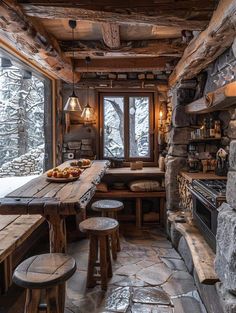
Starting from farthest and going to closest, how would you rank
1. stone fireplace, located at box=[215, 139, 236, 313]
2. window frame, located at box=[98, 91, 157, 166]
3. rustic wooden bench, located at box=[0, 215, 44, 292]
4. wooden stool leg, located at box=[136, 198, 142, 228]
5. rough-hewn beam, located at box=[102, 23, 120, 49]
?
window frame, located at box=[98, 91, 157, 166] → wooden stool leg, located at box=[136, 198, 142, 228] → rough-hewn beam, located at box=[102, 23, 120, 49] → rustic wooden bench, located at box=[0, 215, 44, 292] → stone fireplace, located at box=[215, 139, 236, 313]

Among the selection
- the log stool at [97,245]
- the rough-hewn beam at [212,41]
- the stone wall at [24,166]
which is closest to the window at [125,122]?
the rough-hewn beam at [212,41]

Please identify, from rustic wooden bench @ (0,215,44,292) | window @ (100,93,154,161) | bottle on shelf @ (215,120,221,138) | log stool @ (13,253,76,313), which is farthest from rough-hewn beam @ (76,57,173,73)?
log stool @ (13,253,76,313)

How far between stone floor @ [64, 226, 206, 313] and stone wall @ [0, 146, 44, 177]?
5.20m

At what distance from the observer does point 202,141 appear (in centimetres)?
389

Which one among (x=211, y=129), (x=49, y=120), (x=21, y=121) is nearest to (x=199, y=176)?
(x=211, y=129)

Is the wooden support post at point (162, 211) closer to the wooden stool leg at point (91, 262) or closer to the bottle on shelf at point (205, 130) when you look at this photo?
the bottle on shelf at point (205, 130)

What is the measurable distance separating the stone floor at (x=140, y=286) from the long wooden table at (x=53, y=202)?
27.2 inches

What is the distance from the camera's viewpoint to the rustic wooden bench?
2.23 m

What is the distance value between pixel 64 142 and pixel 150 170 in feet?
5.06

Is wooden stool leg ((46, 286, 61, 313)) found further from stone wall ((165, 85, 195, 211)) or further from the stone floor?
stone wall ((165, 85, 195, 211))

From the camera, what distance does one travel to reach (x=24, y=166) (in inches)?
336

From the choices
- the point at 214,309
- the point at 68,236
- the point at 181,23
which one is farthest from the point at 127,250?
the point at 181,23

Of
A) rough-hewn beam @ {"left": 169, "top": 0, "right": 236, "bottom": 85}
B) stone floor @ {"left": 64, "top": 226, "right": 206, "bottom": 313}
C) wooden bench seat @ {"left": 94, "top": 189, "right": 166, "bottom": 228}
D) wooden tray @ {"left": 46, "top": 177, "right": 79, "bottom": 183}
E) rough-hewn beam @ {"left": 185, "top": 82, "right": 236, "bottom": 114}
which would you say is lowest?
stone floor @ {"left": 64, "top": 226, "right": 206, "bottom": 313}

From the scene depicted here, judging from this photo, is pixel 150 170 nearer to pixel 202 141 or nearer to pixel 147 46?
pixel 202 141
